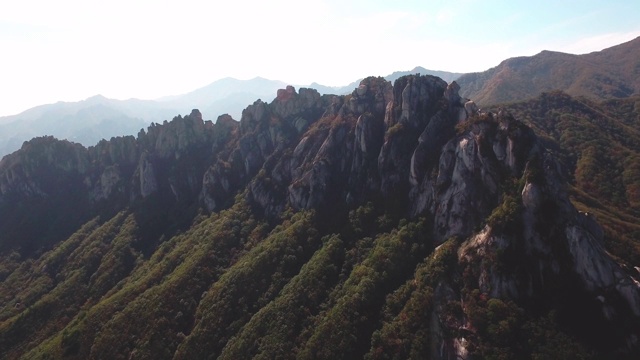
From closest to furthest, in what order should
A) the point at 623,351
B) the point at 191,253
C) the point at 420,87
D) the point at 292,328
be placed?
1. the point at 623,351
2. the point at 292,328
3. the point at 420,87
4. the point at 191,253

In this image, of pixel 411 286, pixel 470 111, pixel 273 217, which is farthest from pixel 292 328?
pixel 470 111

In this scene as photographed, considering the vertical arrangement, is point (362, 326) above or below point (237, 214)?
below

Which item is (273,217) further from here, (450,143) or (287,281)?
(450,143)

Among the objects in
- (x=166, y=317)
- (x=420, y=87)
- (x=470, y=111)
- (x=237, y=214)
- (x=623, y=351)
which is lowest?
(x=166, y=317)

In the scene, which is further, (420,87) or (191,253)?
(191,253)

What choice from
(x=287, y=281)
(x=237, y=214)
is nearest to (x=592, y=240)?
(x=287, y=281)

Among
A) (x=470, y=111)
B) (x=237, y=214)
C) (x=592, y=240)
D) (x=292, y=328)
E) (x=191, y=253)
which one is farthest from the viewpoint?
(x=237, y=214)
